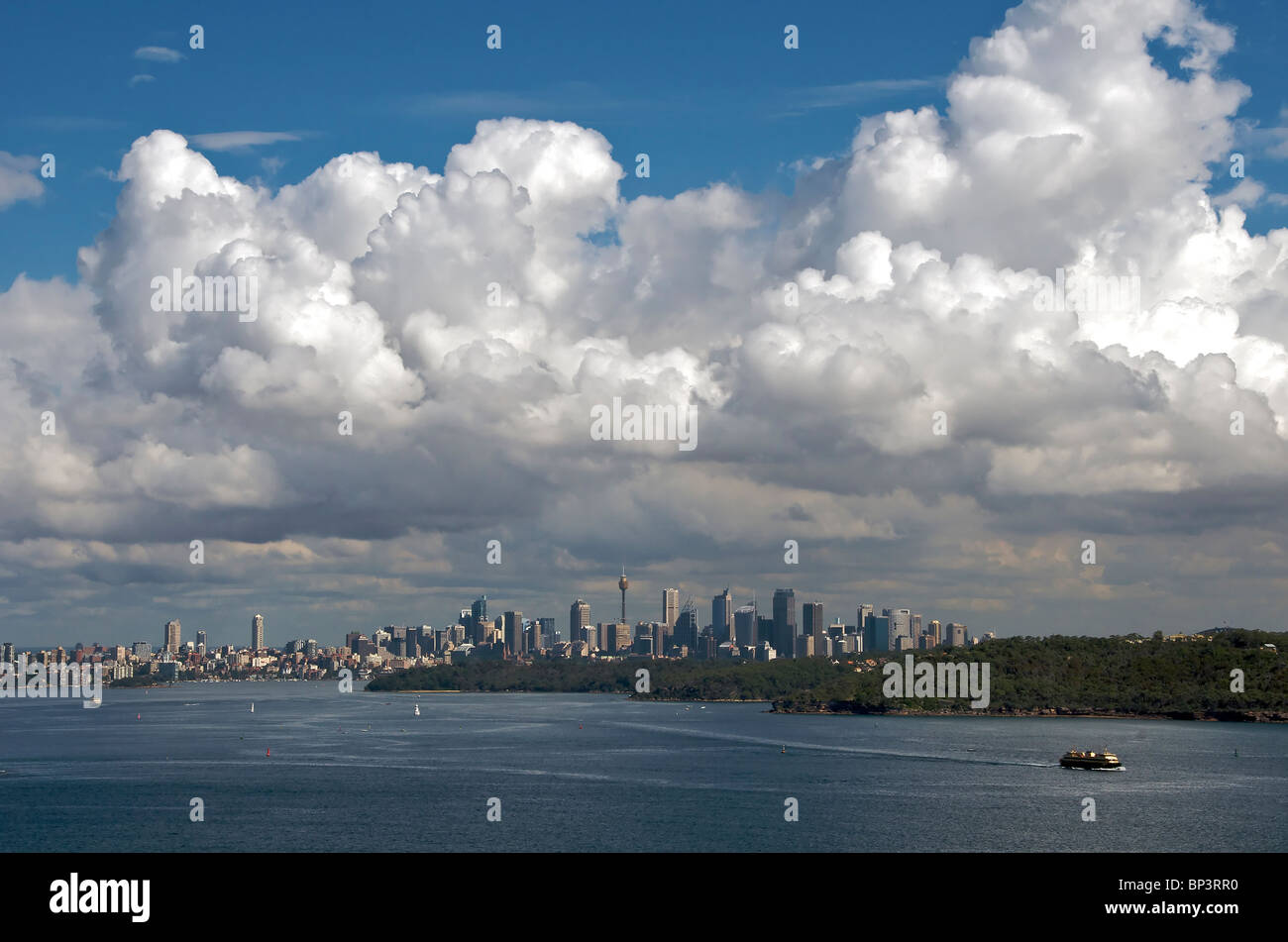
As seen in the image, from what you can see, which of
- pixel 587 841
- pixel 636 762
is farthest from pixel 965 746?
pixel 587 841

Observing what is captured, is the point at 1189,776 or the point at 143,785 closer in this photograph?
the point at 143,785

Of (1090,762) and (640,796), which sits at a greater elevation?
(640,796)

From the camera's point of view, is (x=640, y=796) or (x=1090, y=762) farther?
(x=1090, y=762)

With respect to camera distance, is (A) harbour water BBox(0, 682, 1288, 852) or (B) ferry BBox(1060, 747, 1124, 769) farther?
(B) ferry BBox(1060, 747, 1124, 769)

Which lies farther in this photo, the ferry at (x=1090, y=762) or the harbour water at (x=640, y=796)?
the ferry at (x=1090, y=762)
